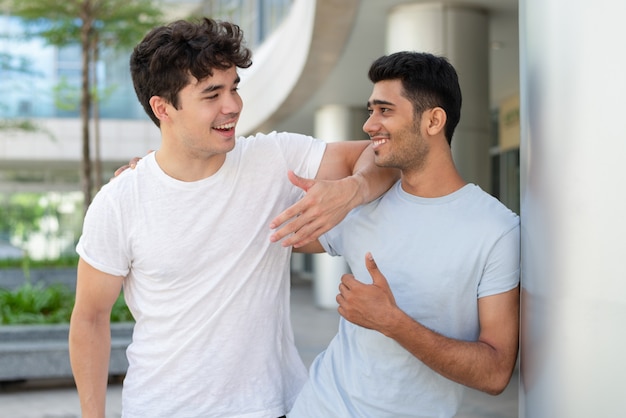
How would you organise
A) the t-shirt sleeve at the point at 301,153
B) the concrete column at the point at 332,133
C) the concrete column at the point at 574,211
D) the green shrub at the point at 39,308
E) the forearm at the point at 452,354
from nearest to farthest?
the concrete column at the point at 574,211 → the forearm at the point at 452,354 → the t-shirt sleeve at the point at 301,153 → the green shrub at the point at 39,308 → the concrete column at the point at 332,133

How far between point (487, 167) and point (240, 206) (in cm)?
739

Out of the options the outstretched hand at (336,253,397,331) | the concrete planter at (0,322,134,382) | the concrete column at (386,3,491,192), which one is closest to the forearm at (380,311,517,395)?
the outstretched hand at (336,253,397,331)

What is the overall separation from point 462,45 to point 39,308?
5.86 m

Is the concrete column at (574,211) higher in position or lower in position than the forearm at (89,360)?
higher

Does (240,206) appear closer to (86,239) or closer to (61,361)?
(86,239)

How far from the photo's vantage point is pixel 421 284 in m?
2.70

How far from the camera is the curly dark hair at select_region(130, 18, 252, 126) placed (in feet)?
9.31

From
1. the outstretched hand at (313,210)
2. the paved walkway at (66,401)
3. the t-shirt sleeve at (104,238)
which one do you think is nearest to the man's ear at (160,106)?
the t-shirt sleeve at (104,238)

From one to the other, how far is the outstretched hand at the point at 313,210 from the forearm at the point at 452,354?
383 mm

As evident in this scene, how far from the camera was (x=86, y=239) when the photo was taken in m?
2.91

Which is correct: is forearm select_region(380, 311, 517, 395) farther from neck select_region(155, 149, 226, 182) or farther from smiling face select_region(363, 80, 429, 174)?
neck select_region(155, 149, 226, 182)

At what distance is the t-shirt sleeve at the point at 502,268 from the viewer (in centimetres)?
261

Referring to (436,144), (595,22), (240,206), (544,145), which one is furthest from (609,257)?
(240,206)

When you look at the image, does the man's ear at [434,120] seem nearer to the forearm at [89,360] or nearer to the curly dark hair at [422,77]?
the curly dark hair at [422,77]
